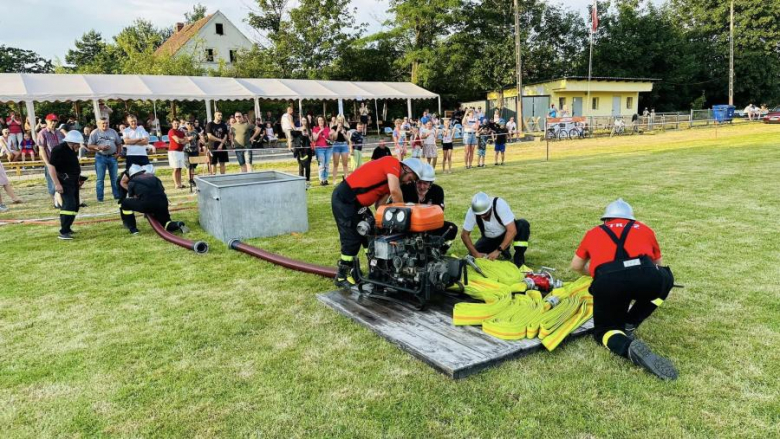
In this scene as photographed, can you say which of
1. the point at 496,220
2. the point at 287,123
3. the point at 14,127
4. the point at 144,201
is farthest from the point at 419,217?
the point at 14,127

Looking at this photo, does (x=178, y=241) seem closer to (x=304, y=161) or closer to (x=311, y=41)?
(x=304, y=161)

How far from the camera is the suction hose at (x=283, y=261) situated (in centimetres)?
580

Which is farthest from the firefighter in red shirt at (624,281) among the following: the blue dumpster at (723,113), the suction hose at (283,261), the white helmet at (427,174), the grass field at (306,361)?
the blue dumpster at (723,113)

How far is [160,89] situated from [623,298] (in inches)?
894

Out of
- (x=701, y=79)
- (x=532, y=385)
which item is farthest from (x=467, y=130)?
(x=701, y=79)

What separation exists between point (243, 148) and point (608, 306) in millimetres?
11322

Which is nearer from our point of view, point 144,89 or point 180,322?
point 180,322

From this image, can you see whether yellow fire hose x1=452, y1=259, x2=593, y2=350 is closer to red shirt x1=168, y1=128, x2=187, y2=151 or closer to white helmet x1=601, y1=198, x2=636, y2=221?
white helmet x1=601, y1=198, x2=636, y2=221

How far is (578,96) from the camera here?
38312mm

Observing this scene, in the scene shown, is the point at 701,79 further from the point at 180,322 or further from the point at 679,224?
the point at 180,322

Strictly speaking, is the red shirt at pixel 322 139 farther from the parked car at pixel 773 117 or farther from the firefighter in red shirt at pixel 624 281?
the parked car at pixel 773 117

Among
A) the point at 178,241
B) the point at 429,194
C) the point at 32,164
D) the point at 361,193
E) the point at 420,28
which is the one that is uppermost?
the point at 420,28

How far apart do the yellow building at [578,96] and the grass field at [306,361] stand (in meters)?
31.0

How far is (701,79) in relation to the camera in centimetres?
5003
